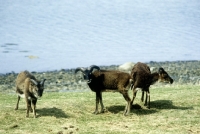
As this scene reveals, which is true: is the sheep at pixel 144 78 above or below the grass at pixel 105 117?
above

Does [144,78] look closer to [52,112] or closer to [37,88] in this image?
[52,112]

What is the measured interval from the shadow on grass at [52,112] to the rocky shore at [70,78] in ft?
32.9

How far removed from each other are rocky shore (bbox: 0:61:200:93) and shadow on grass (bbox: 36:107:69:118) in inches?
394

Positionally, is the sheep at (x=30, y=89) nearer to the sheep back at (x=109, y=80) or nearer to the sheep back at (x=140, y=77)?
the sheep back at (x=109, y=80)

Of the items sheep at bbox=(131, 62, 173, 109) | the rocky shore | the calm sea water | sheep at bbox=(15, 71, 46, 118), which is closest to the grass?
sheep at bbox=(15, 71, 46, 118)

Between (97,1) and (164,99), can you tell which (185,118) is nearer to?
(164,99)

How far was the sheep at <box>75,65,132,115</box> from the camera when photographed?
16.5m

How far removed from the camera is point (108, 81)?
54.6 feet

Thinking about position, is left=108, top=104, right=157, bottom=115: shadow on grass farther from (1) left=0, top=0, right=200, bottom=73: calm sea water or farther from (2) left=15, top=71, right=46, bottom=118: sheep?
(1) left=0, top=0, right=200, bottom=73: calm sea water

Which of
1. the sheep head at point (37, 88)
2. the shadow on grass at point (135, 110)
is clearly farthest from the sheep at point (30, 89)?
the shadow on grass at point (135, 110)

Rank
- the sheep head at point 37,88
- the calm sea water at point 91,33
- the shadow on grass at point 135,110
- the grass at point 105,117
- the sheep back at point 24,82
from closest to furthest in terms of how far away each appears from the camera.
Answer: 1. the grass at point 105,117
2. the sheep head at point 37,88
3. the sheep back at point 24,82
4. the shadow on grass at point 135,110
5. the calm sea water at point 91,33

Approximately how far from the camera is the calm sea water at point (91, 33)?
1762 inches

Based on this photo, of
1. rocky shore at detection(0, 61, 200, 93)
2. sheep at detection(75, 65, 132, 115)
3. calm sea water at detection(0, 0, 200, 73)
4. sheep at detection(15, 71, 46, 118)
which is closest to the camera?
sheep at detection(15, 71, 46, 118)

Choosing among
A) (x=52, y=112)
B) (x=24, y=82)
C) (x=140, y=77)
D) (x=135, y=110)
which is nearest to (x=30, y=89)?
(x=24, y=82)
